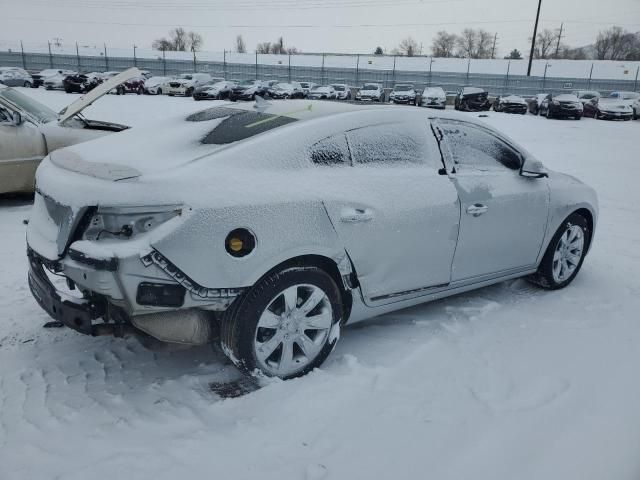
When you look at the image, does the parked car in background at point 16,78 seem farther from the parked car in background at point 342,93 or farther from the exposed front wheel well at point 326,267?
the exposed front wheel well at point 326,267

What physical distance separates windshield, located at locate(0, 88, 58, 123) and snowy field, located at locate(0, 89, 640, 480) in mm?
3410

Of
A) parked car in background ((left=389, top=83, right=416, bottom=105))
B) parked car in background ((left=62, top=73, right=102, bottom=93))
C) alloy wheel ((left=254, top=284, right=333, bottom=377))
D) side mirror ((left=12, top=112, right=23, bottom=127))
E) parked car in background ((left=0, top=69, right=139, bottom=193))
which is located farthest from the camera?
parked car in background ((left=62, top=73, right=102, bottom=93))

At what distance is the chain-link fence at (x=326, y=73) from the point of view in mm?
39906

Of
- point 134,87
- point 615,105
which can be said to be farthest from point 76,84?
point 615,105

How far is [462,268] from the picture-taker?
3.62 m

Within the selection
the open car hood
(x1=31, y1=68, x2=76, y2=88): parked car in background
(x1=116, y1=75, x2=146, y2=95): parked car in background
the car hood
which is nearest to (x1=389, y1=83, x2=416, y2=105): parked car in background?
the car hood

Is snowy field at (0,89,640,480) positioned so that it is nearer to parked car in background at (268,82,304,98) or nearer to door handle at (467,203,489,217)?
door handle at (467,203,489,217)

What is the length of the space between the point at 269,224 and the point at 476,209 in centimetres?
158

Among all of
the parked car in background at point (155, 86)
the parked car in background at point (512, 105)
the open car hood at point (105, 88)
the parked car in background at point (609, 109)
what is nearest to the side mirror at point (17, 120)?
the open car hood at point (105, 88)

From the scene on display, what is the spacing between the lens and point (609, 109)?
24.8 meters

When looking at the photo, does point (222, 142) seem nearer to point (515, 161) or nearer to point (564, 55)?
point (515, 161)

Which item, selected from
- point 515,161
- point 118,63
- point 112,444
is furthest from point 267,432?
point 118,63

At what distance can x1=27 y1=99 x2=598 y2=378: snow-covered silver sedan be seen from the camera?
246 centimetres

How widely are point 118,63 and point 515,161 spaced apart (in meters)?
50.1
